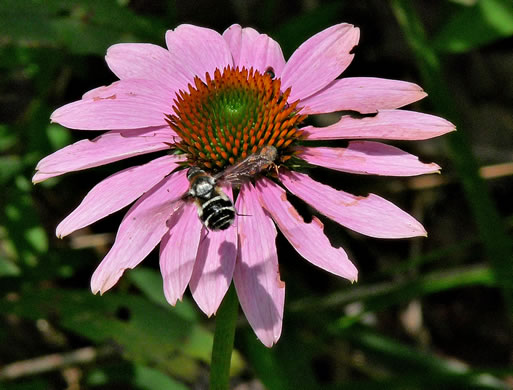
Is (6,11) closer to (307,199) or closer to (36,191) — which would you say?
(36,191)

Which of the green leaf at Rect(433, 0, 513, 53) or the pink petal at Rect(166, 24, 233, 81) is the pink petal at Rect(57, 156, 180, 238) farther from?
the green leaf at Rect(433, 0, 513, 53)

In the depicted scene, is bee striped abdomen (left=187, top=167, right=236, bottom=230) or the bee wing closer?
bee striped abdomen (left=187, top=167, right=236, bottom=230)

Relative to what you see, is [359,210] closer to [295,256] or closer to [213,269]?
[213,269]

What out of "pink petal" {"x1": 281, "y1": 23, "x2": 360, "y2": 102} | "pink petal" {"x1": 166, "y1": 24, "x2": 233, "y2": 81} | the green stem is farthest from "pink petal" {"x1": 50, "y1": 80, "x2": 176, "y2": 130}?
the green stem

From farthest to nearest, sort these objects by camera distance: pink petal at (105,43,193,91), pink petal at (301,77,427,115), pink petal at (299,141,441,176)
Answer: pink petal at (105,43,193,91), pink petal at (301,77,427,115), pink petal at (299,141,441,176)

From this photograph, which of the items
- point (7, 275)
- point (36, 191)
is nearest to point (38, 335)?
point (7, 275)

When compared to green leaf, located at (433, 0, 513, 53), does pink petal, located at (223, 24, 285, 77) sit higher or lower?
higher

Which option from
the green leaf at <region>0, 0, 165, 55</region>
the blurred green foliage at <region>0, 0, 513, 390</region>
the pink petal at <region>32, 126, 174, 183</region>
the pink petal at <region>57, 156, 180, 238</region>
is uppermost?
the green leaf at <region>0, 0, 165, 55</region>

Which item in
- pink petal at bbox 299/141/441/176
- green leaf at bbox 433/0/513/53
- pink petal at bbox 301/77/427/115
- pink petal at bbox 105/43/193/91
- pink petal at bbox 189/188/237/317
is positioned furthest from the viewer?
green leaf at bbox 433/0/513/53
